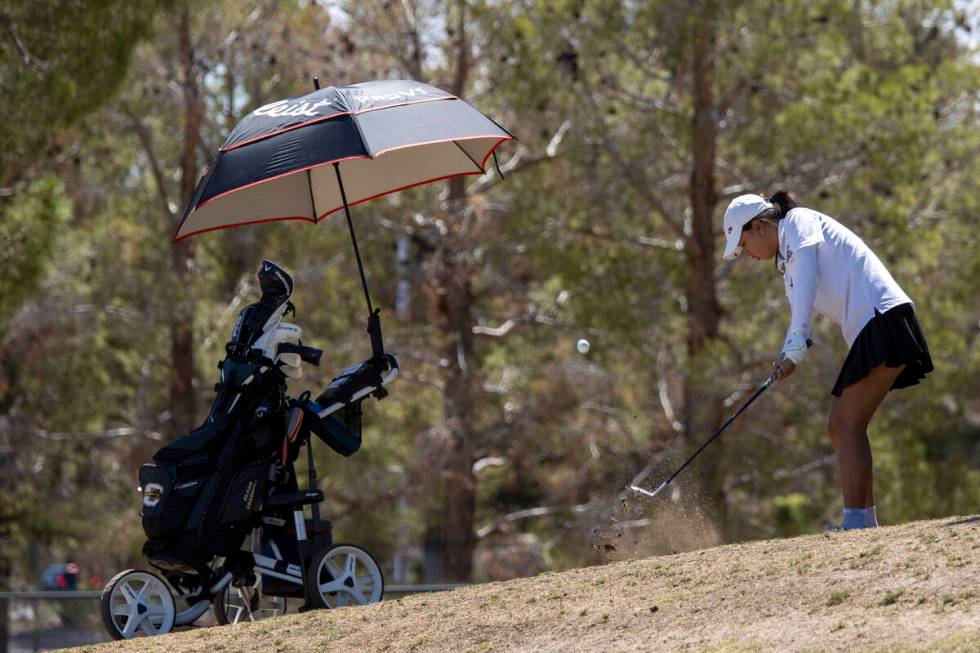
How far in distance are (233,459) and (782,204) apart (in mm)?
2697

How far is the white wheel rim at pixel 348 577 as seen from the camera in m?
6.95

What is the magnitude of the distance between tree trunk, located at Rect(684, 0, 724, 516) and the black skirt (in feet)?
32.8

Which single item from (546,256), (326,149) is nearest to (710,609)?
(326,149)

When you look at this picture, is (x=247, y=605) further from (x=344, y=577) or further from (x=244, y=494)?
(x=244, y=494)

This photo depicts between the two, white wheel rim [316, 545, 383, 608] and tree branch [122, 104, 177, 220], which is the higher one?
tree branch [122, 104, 177, 220]

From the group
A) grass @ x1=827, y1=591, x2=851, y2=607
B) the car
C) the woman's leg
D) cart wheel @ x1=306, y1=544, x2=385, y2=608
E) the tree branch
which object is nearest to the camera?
→ grass @ x1=827, y1=591, x2=851, y2=607

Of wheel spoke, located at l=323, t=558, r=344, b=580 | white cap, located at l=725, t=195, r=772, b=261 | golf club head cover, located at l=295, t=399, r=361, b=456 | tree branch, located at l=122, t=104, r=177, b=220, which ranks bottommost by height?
wheel spoke, located at l=323, t=558, r=344, b=580

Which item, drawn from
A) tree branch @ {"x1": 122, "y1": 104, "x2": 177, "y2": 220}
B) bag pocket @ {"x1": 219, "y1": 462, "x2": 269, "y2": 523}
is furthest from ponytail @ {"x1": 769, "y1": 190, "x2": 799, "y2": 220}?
tree branch @ {"x1": 122, "y1": 104, "x2": 177, "y2": 220}

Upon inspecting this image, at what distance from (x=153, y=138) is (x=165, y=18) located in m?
3.46

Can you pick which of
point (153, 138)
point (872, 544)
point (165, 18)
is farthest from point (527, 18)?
point (872, 544)

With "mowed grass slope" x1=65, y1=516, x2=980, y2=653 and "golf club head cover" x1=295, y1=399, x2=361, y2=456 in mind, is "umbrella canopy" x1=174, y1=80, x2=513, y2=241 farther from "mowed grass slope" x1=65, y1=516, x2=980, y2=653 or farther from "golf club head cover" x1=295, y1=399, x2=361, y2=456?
"mowed grass slope" x1=65, y1=516, x2=980, y2=653

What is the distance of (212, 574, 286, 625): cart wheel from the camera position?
7.02 metres

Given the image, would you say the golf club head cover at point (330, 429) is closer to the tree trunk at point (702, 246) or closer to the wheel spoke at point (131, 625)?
the wheel spoke at point (131, 625)

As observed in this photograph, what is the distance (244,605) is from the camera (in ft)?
23.3
